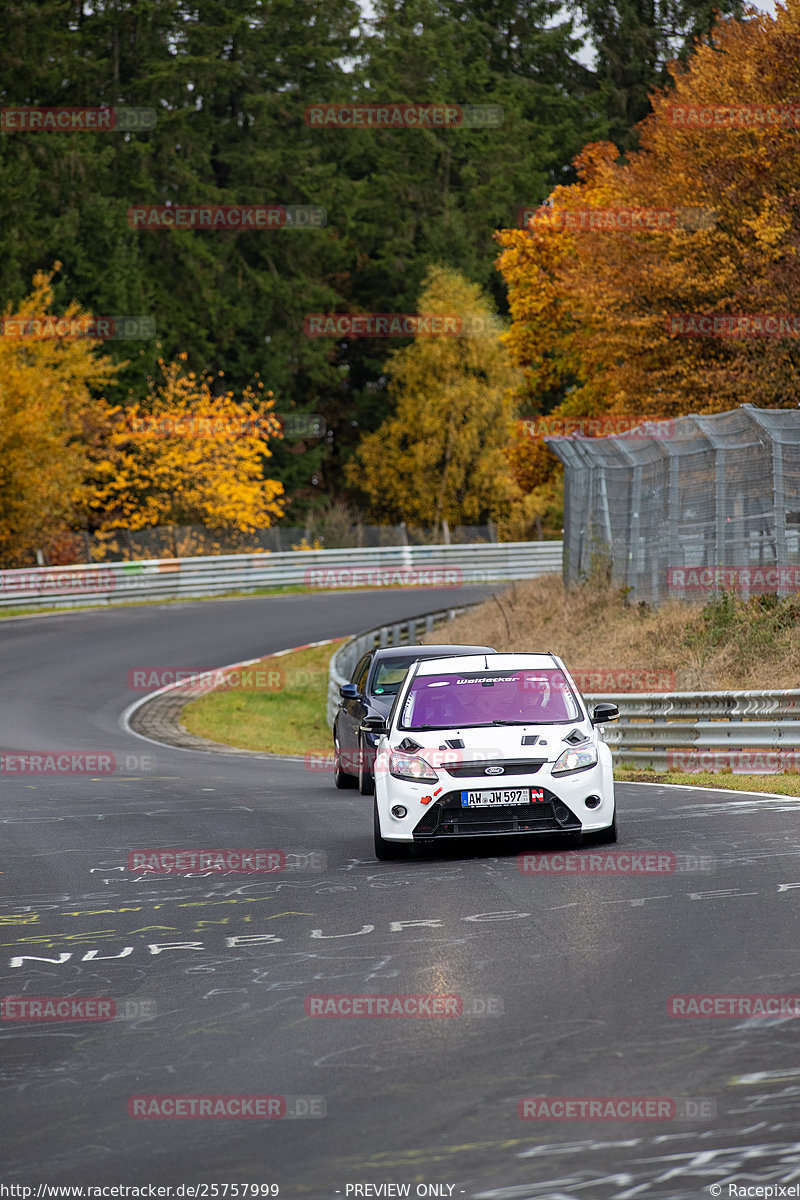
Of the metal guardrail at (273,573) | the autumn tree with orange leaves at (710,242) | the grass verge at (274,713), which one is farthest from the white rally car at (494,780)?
the metal guardrail at (273,573)

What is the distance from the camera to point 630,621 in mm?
26719

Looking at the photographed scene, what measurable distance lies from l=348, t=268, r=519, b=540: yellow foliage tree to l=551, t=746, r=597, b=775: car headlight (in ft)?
180

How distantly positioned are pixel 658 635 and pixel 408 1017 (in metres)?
18.1

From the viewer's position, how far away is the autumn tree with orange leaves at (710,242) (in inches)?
1163

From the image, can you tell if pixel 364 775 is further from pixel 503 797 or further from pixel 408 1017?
pixel 408 1017

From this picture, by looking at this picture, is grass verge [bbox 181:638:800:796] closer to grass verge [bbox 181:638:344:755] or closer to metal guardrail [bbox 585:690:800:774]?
grass verge [bbox 181:638:344:755]

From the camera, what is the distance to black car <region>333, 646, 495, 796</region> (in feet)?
58.1

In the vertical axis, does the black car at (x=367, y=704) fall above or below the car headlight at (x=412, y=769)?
below

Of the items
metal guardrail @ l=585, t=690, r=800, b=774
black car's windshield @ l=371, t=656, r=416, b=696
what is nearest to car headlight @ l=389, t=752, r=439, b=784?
black car's windshield @ l=371, t=656, r=416, b=696

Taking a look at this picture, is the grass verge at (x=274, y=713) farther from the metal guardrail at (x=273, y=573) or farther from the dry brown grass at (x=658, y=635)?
the metal guardrail at (x=273, y=573)

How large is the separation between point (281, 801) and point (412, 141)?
63112 millimetres

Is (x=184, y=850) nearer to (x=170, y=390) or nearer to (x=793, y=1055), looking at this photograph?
(x=793, y=1055)

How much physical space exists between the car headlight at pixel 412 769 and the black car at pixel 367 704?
549 cm

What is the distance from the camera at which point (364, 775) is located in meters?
17.8
